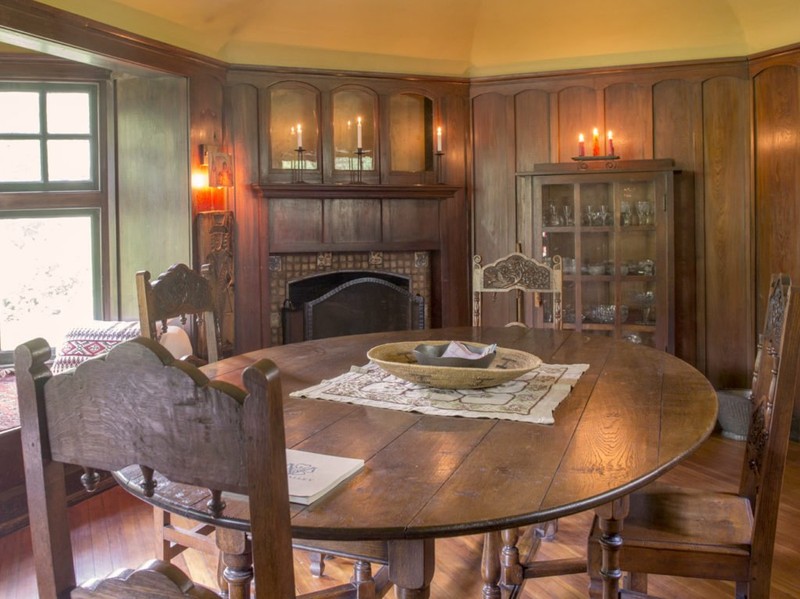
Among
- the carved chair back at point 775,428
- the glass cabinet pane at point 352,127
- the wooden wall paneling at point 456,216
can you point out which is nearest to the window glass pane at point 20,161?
the glass cabinet pane at point 352,127

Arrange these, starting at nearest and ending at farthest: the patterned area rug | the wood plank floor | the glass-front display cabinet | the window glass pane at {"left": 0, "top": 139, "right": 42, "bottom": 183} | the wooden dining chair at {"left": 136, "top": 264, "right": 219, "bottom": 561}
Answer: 1. the wooden dining chair at {"left": 136, "top": 264, "right": 219, "bottom": 561}
2. the wood plank floor
3. the patterned area rug
4. the window glass pane at {"left": 0, "top": 139, "right": 42, "bottom": 183}
5. the glass-front display cabinet

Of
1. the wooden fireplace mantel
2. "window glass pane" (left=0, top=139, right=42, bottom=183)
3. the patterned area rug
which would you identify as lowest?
the patterned area rug

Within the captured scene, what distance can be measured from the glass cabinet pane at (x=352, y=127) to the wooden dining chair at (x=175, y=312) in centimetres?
234

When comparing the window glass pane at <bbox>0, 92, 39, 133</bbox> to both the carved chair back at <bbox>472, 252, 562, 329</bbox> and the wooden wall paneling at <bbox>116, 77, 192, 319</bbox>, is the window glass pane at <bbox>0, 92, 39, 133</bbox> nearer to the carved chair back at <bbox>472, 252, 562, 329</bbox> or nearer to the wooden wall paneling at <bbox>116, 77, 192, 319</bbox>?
the wooden wall paneling at <bbox>116, 77, 192, 319</bbox>

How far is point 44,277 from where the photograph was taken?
421 centimetres

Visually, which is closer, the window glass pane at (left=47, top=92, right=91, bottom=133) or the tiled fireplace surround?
the window glass pane at (left=47, top=92, right=91, bottom=133)

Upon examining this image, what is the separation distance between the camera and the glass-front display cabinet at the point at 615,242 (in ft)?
14.3

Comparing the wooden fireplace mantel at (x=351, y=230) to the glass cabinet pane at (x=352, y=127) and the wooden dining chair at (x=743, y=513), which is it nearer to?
the glass cabinet pane at (x=352, y=127)

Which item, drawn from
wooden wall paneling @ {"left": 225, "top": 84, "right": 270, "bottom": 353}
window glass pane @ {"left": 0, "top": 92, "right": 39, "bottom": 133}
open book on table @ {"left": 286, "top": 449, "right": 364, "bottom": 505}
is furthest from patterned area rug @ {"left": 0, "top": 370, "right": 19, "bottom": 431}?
open book on table @ {"left": 286, "top": 449, "right": 364, "bottom": 505}

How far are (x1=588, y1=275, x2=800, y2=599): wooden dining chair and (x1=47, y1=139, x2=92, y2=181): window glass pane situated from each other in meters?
3.55

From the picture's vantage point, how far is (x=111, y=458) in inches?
34.7

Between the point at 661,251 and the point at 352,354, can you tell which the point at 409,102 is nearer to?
the point at 661,251

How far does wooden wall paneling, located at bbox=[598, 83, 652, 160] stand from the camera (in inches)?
182

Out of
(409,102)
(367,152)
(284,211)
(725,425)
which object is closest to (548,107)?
(409,102)
